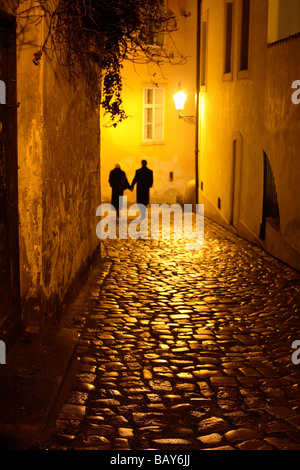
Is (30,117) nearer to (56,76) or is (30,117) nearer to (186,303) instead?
(56,76)

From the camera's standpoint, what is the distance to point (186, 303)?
7.89 m

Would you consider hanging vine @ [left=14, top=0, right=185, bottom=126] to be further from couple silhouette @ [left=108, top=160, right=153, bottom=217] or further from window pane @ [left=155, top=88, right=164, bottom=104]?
window pane @ [left=155, top=88, right=164, bottom=104]

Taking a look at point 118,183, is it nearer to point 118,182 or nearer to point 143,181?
point 118,182

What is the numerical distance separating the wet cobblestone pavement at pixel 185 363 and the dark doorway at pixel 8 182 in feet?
2.86

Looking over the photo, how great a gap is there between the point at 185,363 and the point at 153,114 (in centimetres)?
1755

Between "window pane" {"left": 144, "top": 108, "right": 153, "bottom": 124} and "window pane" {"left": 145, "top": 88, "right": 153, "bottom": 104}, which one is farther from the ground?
"window pane" {"left": 145, "top": 88, "right": 153, "bottom": 104}

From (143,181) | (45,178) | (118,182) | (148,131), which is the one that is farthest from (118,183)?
(45,178)

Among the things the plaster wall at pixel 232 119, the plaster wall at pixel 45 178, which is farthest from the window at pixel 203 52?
the plaster wall at pixel 45 178

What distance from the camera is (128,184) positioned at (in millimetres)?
17391

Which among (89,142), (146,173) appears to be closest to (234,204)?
(146,173)

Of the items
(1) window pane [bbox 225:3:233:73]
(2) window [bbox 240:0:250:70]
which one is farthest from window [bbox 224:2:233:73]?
(2) window [bbox 240:0:250:70]

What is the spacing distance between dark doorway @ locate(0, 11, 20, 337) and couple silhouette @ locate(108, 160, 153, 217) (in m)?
11.6

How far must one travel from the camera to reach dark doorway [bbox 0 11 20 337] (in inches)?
209

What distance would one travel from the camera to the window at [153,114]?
2220 centimetres
